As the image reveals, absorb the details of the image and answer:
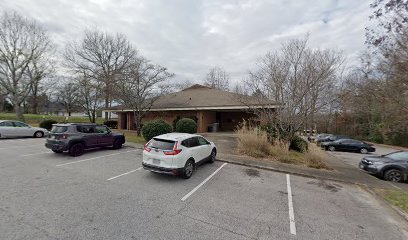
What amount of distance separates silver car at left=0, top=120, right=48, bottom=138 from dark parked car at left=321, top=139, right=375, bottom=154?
89.4ft

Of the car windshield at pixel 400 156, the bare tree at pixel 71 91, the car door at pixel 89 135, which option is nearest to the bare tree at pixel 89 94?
the bare tree at pixel 71 91

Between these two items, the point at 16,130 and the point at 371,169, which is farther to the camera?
the point at 16,130

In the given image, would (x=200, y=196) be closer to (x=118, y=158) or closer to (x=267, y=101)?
(x=118, y=158)

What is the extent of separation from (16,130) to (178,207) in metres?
17.3

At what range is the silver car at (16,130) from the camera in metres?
14.0

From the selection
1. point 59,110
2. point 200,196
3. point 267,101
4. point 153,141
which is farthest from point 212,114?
A: point 59,110

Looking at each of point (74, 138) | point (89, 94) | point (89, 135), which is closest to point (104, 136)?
point (89, 135)

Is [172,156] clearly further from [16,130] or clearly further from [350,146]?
[350,146]

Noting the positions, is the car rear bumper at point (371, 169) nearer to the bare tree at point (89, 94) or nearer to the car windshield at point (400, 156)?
the car windshield at point (400, 156)

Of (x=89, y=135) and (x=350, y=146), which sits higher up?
(x=89, y=135)

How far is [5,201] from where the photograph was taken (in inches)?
166

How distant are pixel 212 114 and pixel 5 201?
19.5 metres

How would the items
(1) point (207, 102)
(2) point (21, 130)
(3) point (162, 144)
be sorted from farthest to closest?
1. (1) point (207, 102)
2. (2) point (21, 130)
3. (3) point (162, 144)

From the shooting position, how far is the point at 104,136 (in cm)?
1047
